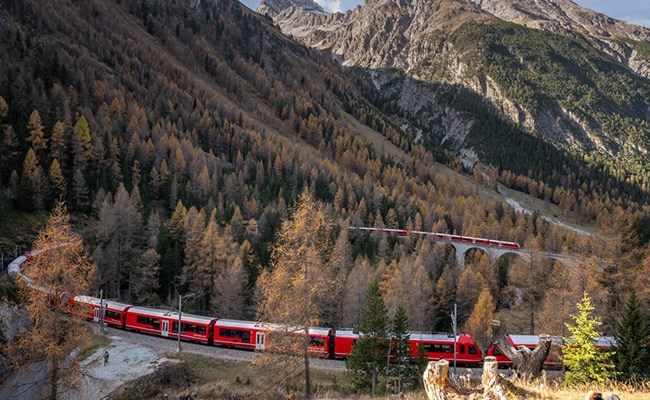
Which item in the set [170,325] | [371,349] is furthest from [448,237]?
[170,325]

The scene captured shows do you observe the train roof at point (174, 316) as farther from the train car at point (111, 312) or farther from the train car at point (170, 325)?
the train car at point (111, 312)

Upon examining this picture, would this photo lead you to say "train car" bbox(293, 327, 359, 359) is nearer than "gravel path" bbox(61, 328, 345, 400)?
No

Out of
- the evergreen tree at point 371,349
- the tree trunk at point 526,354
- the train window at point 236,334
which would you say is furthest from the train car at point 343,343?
the tree trunk at point 526,354

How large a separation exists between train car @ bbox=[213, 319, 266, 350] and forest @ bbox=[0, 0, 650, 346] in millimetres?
7681

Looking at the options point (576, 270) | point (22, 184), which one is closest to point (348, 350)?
point (576, 270)

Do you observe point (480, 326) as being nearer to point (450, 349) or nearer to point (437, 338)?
point (450, 349)

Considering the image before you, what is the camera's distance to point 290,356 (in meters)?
23.2

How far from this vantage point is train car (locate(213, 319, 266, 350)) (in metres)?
38.1

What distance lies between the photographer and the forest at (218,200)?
5203 centimetres

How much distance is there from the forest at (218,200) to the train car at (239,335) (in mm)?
7681

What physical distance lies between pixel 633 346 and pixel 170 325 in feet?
120

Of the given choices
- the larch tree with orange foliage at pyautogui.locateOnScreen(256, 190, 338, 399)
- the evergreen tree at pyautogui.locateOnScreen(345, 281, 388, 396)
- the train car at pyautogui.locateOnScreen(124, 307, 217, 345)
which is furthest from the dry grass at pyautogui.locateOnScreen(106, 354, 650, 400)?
the train car at pyautogui.locateOnScreen(124, 307, 217, 345)

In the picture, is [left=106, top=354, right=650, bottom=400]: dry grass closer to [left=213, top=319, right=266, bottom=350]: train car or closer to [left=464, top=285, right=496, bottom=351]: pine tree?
[left=213, top=319, right=266, bottom=350]: train car

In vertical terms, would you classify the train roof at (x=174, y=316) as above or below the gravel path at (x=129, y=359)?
above
